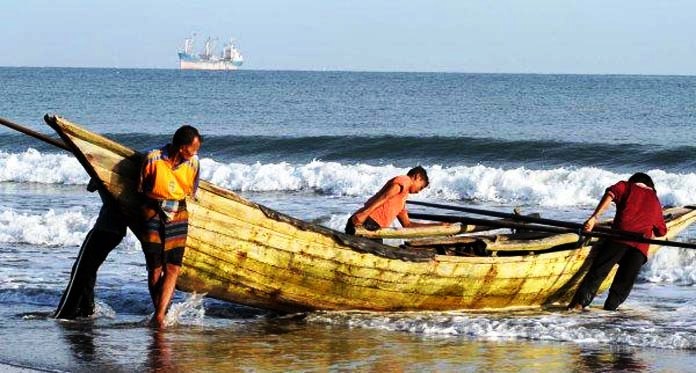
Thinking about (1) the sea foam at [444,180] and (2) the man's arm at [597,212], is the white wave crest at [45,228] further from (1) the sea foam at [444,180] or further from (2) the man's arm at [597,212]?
(1) the sea foam at [444,180]

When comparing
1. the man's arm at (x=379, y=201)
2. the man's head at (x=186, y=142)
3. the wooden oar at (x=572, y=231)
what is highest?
the man's head at (x=186, y=142)

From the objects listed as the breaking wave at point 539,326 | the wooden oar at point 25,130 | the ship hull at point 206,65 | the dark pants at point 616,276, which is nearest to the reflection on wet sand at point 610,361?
the breaking wave at point 539,326

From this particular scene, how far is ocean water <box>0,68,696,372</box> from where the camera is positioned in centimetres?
877

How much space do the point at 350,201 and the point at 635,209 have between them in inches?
463

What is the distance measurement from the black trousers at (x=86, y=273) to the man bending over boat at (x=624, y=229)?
→ 3937 mm

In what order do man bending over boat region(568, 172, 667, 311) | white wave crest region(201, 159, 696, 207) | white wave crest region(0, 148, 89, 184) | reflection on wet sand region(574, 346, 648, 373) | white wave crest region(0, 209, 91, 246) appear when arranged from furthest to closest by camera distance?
1. white wave crest region(0, 148, 89, 184)
2. white wave crest region(201, 159, 696, 207)
3. white wave crest region(0, 209, 91, 246)
4. man bending over boat region(568, 172, 667, 311)
5. reflection on wet sand region(574, 346, 648, 373)

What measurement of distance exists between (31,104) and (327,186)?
118 feet

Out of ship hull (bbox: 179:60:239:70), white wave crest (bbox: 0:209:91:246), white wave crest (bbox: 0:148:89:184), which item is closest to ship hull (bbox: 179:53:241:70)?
ship hull (bbox: 179:60:239:70)

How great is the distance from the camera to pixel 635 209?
1062 centimetres

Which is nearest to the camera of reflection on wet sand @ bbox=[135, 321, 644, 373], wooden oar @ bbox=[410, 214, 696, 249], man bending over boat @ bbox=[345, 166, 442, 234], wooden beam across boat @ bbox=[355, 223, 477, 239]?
reflection on wet sand @ bbox=[135, 321, 644, 373]

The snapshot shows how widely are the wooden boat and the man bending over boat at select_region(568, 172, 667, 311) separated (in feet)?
0.71

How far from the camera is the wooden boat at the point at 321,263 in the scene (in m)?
8.98

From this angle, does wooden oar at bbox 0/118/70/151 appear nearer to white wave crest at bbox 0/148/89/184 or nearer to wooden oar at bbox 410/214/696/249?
wooden oar at bbox 410/214/696/249

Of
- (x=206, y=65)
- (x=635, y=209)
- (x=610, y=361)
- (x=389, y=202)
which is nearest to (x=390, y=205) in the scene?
(x=389, y=202)
